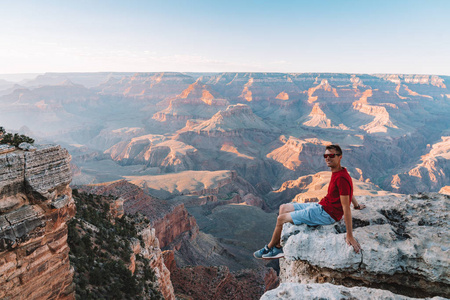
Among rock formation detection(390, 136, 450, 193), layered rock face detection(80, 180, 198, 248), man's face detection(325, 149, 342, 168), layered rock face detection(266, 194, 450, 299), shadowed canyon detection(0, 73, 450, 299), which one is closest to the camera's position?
layered rock face detection(266, 194, 450, 299)

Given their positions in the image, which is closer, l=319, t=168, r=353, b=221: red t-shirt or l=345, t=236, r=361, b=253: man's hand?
l=345, t=236, r=361, b=253: man's hand

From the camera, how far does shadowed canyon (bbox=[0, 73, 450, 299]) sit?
17.6m

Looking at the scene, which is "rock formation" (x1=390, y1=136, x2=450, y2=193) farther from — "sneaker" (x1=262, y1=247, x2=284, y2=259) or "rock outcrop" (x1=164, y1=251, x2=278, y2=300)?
"sneaker" (x1=262, y1=247, x2=284, y2=259)

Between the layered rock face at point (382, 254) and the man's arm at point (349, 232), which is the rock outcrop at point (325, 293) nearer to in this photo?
the layered rock face at point (382, 254)

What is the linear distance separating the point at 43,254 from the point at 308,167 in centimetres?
10320

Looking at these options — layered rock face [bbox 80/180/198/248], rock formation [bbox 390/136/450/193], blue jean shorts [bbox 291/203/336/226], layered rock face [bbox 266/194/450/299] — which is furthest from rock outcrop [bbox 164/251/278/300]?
rock formation [bbox 390/136/450/193]

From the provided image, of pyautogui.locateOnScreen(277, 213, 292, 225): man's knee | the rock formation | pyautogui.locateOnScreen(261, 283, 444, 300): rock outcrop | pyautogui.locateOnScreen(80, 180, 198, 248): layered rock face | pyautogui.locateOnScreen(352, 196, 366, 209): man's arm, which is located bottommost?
the rock formation

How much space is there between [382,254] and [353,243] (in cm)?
55

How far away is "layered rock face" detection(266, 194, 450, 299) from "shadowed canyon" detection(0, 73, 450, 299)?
58 mm

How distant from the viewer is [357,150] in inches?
5007

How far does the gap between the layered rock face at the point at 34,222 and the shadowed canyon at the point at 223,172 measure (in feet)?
0.29

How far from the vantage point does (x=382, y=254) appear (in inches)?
192

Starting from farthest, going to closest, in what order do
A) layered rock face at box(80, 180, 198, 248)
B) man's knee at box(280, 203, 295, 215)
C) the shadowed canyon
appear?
layered rock face at box(80, 180, 198, 248) → the shadowed canyon → man's knee at box(280, 203, 295, 215)

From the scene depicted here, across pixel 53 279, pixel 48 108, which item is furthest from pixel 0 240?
pixel 48 108
